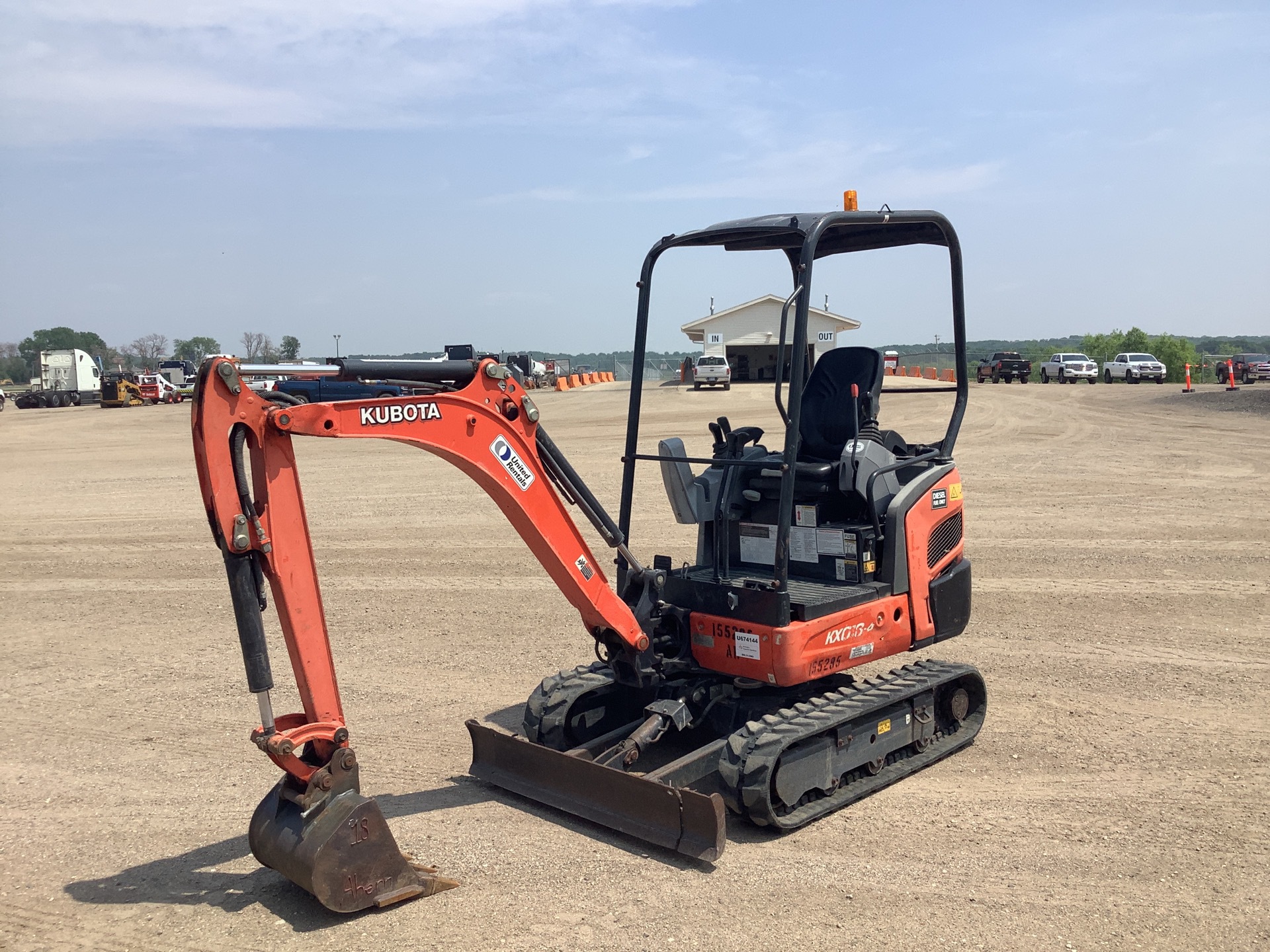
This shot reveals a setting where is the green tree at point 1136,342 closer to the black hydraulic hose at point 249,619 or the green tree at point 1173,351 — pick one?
the green tree at point 1173,351

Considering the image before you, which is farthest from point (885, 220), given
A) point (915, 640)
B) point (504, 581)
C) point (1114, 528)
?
point (1114, 528)

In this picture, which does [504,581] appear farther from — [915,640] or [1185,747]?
[1185,747]

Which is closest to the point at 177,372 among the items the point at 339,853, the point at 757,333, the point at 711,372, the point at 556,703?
the point at 711,372

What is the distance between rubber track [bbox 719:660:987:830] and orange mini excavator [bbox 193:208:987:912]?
15mm

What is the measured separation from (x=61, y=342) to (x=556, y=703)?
439 ft

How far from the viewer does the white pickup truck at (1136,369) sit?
165 feet

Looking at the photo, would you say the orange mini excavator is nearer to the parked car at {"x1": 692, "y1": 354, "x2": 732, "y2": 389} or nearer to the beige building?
the beige building

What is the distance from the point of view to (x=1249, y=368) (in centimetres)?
4619

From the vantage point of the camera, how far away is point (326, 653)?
5035mm

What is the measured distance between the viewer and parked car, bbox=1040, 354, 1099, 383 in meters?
50.5

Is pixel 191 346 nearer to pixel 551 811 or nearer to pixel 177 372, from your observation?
pixel 177 372

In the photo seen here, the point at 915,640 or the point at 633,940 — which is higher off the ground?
the point at 915,640

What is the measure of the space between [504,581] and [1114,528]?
7405 mm

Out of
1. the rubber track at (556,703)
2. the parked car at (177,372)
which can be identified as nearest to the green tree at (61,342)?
the parked car at (177,372)
